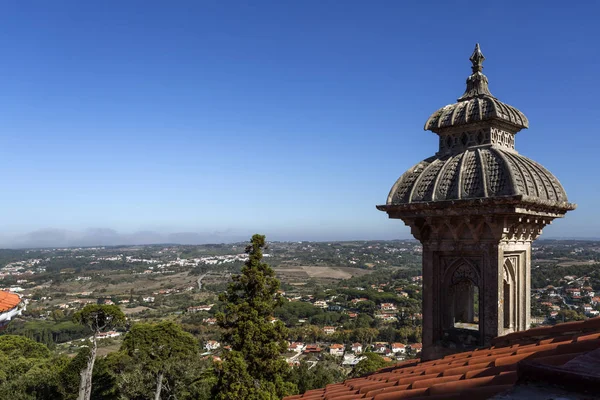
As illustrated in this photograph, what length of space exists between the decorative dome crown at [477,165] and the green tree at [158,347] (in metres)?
20.3

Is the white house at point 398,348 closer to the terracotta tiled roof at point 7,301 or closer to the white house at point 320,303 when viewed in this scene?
the white house at point 320,303

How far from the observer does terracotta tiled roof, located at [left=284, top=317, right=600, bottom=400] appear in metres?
2.50

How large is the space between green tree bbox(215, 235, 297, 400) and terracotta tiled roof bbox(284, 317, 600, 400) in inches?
447

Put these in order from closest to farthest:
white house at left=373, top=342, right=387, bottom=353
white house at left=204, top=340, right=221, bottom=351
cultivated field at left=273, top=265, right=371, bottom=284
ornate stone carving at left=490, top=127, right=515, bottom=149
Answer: ornate stone carving at left=490, top=127, right=515, bottom=149
white house at left=373, top=342, right=387, bottom=353
white house at left=204, top=340, right=221, bottom=351
cultivated field at left=273, top=265, right=371, bottom=284

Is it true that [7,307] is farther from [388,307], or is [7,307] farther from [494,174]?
[388,307]

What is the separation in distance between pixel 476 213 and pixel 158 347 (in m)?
22.2

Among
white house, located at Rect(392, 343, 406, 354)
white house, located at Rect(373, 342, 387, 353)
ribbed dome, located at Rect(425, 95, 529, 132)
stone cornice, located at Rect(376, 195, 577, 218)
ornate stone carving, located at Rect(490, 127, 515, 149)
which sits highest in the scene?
ribbed dome, located at Rect(425, 95, 529, 132)

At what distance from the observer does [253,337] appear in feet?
51.3

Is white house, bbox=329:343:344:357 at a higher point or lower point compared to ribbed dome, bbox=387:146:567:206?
lower

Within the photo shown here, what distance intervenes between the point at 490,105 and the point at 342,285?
124 meters

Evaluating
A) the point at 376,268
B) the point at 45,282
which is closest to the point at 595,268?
the point at 376,268

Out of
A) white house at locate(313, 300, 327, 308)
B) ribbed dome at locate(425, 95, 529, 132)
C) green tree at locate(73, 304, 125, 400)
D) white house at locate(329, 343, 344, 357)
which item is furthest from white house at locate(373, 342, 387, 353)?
ribbed dome at locate(425, 95, 529, 132)

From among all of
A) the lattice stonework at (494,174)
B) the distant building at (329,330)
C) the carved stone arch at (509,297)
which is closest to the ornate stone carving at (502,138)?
the lattice stonework at (494,174)

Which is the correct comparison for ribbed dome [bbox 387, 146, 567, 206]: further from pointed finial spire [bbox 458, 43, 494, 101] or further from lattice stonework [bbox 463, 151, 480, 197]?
pointed finial spire [bbox 458, 43, 494, 101]
